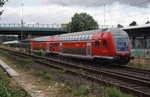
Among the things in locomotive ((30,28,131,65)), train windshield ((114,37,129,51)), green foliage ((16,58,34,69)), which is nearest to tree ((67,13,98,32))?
locomotive ((30,28,131,65))

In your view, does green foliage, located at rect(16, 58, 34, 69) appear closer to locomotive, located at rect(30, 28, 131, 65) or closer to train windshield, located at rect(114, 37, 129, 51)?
locomotive, located at rect(30, 28, 131, 65)

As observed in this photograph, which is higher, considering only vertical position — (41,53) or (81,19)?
(81,19)

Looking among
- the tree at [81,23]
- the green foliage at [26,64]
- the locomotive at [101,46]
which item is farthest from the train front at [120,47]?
the tree at [81,23]

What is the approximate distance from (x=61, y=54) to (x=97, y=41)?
1309 cm

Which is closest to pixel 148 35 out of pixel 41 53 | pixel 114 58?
pixel 114 58

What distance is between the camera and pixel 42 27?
107 meters

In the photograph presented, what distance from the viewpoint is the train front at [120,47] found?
29.6 metres

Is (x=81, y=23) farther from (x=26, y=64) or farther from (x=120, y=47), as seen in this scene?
(x=26, y=64)

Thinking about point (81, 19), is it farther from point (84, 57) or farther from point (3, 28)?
point (84, 57)

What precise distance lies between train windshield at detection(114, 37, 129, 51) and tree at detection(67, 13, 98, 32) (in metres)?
71.3

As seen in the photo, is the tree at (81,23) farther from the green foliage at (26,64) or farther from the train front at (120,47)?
the train front at (120,47)

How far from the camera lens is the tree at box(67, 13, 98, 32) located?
10386 cm

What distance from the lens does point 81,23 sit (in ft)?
348

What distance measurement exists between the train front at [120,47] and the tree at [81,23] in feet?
233
